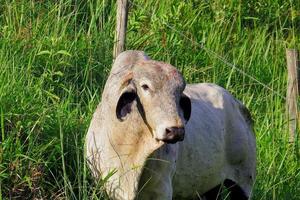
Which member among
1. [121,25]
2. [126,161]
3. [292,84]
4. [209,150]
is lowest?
[292,84]

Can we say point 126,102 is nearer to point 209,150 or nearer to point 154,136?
point 154,136

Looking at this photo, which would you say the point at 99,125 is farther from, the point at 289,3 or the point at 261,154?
the point at 289,3

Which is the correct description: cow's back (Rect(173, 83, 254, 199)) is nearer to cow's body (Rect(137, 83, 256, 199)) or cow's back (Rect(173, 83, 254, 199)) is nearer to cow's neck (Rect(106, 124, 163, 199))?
cow's body (Rect(137, 83, 256, 199))

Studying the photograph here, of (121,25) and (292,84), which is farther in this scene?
(292,84)

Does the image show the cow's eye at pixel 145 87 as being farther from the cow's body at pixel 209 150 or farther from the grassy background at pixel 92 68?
the grassy background at pixel 92 68

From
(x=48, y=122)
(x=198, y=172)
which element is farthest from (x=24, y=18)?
(x=198, y=172)

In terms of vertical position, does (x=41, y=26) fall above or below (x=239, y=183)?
above

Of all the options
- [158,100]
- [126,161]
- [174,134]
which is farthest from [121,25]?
[174,134]

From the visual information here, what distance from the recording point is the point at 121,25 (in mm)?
8367

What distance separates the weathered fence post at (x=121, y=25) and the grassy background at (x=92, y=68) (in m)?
0.24

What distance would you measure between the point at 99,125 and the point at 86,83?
6.01 feet

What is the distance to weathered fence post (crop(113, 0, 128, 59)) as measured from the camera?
830 centimetres

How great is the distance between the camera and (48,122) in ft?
23.1

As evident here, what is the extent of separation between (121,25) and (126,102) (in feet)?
7.75
